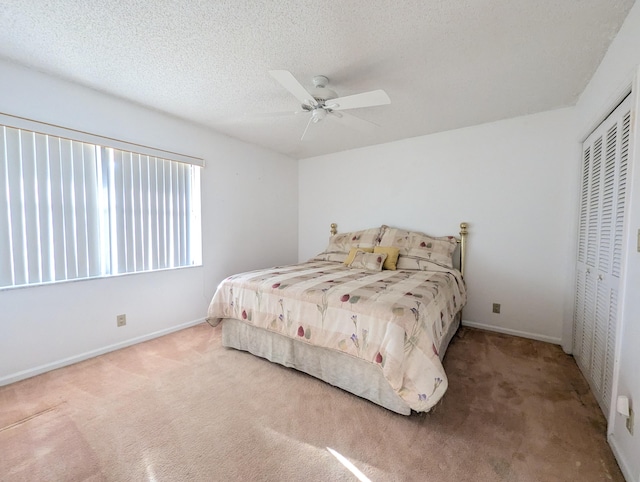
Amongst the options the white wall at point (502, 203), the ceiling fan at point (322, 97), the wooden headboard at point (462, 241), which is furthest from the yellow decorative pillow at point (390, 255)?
the ceiling fan at point (322, 97)

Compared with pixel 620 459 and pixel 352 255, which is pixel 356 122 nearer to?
pixel 352 255

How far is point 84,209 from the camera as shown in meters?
2.35

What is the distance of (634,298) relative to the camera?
1.28 m

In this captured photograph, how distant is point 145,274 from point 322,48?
104 inches

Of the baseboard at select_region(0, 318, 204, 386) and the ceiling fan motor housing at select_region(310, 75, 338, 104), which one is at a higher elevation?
the ceiling fan motor housing at select_region(310, 75, 338, 104)

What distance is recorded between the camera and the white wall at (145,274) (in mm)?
2059

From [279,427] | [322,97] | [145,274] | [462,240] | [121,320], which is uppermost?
[322,97]

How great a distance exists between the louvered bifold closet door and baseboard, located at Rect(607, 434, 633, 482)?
272 millimetres

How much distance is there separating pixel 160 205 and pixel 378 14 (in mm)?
2655

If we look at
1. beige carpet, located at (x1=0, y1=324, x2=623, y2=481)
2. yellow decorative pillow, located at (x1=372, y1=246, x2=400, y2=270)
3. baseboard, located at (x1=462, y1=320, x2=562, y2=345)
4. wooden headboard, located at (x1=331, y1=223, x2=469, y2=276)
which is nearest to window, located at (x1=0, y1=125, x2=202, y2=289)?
→ beige carpet, located at (x1=0, y1=324, x2=623, y2=481)

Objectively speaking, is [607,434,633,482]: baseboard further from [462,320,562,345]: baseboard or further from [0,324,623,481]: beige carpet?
[462,320,562,345]: baseboard

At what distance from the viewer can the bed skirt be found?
174 centimetres

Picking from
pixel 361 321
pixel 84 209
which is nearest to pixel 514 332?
pixel 361 321

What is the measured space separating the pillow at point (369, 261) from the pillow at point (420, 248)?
0.27m
